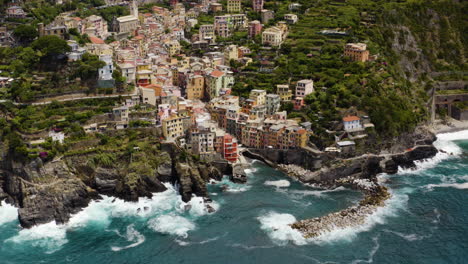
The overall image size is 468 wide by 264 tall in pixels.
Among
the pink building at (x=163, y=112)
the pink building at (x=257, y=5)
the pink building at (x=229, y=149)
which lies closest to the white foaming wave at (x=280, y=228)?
the pink building at (x=229, y=149)

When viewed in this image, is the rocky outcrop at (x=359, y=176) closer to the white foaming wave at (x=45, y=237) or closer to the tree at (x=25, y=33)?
the white foaming wave at (x=45, y=237)

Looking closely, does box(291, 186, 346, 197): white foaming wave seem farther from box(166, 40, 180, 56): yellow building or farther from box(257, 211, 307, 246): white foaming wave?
box(166, 40, 180, 56): yellow building

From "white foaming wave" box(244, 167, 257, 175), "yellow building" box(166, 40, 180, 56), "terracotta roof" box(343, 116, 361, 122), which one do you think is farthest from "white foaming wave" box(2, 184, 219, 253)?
"yellow building" box(166, 40, 180, 56)

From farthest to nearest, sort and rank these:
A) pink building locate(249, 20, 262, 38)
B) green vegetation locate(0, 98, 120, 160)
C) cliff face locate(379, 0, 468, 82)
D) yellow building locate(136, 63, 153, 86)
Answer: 1. pink building locate(249, 20, 262, 38)
2. cliff face locate(379, 0, 468, 82)
3. yellow building locate(136, 63, 153, 86)
4. green vegetation locate(0, 98, 120, 160)

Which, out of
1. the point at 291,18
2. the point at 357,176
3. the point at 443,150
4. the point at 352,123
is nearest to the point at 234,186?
the point at 357,176

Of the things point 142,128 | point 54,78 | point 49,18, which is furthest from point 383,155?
point 49,18

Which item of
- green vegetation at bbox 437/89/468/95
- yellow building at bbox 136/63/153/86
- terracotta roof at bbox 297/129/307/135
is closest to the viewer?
terracotta roof at bbox 297/129/307/135
